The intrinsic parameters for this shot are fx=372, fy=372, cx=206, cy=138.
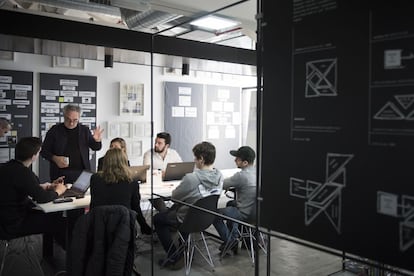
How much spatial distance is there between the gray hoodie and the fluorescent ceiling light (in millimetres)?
1638

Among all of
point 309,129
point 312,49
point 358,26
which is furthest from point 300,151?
point 358,26

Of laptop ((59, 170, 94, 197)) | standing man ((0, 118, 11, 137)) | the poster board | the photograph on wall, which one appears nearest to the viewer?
laptop ((59, 170, 94, 197))

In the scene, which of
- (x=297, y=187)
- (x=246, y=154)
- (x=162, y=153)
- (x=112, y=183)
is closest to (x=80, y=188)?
(x=112, y=183)

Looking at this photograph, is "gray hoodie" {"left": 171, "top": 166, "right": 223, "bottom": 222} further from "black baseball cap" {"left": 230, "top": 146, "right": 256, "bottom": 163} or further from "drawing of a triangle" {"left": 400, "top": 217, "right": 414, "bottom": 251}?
"drawing of a triangle" {"left": 400, "top": 217, "right": 414, "bottom": 251}

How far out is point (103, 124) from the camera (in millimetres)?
5984

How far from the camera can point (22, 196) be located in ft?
10.4

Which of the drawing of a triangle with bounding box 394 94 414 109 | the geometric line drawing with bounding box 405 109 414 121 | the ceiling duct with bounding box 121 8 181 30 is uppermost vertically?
the ceiling duct with bounding box 121 8 181 30

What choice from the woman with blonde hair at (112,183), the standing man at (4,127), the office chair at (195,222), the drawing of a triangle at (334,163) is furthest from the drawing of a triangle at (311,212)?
the standing man at (4,127)

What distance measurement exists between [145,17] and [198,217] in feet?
6.77

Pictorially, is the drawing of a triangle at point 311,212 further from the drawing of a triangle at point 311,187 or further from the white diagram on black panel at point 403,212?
the white diagram on black panel at point 403,212

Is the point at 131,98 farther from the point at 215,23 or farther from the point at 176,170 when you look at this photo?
the point at 215,23

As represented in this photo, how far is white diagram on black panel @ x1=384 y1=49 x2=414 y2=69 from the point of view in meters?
1.16

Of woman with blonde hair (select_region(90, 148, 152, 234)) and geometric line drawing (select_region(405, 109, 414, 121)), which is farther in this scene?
woman with blonde hair (select_region(90, 148, 152, 234))

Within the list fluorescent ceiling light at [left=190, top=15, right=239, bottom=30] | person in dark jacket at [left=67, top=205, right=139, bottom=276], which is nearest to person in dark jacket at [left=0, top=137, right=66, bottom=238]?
person in dark jacket at [left=67, top=205, right=139, bottom=276]
